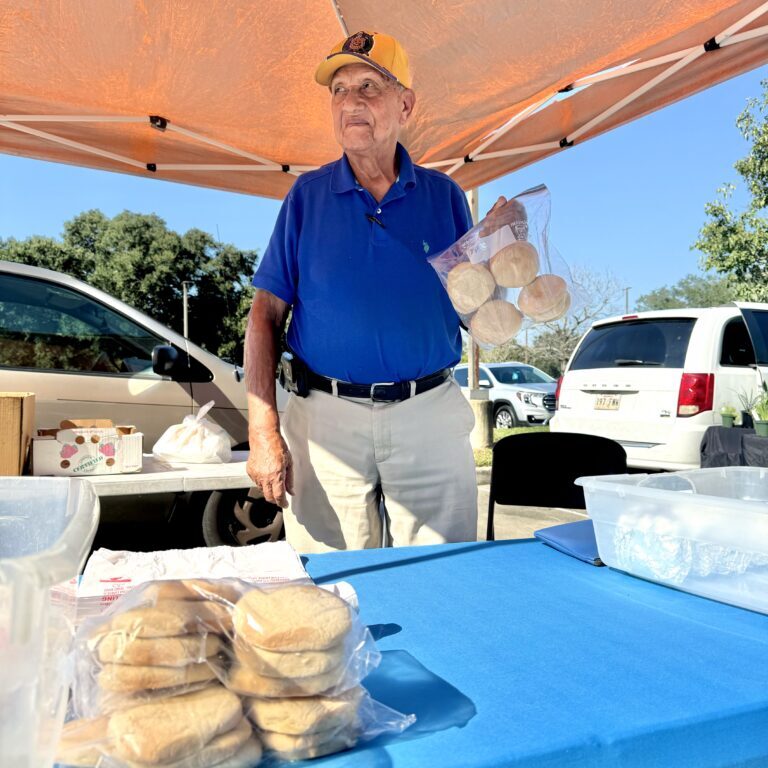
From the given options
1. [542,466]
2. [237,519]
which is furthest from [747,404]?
[237,519]

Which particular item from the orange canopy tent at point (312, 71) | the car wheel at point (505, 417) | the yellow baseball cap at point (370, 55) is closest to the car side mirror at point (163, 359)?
the orange canopy tent at point (312, 71)

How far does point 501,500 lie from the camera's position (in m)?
2.86

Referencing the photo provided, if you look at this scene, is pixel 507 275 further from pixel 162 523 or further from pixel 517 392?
pixel 517 392

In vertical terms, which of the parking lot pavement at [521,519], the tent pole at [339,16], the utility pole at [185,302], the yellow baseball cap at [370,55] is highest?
the utility pole at [185,302]

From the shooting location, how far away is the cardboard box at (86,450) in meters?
3.06

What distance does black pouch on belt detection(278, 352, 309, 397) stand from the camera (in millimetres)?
2125

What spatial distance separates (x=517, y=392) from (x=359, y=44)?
12422mm

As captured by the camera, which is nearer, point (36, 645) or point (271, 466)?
point (36, 645)

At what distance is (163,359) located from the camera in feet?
14.0

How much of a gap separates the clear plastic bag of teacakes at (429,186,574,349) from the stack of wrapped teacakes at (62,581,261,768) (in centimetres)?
114

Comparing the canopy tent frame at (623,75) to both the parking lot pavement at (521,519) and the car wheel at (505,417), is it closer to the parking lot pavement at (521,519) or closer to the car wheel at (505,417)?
the parking lot pavement at (521,519)

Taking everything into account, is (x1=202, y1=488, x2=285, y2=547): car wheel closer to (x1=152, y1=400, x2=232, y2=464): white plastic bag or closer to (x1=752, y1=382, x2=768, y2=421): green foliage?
(x1=152, y1=400, x2=232, y2=464): white plastic bag

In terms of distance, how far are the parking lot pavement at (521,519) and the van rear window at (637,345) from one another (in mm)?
1662

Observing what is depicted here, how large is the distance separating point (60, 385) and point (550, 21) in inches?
135
